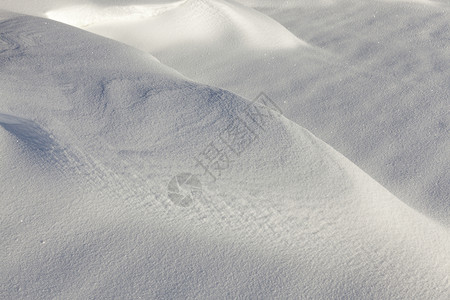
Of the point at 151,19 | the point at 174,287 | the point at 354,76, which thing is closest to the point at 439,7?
the point at 354,76

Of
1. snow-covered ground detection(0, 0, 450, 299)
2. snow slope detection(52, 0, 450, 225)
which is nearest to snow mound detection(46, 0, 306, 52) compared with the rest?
snow slope detection(52, 0, 450, 225)

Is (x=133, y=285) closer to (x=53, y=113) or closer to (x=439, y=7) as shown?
(x=53, y=113)

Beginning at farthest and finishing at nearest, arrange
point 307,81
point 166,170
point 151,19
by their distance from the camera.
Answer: point 151,19 < point 307,81 < point 166,170

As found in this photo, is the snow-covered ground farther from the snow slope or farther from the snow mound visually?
the snow mound

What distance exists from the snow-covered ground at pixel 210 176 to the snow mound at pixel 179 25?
13 cm

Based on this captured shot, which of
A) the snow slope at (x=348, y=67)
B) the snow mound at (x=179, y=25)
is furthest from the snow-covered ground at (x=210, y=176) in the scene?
the snow mound at (x=179, y=25)

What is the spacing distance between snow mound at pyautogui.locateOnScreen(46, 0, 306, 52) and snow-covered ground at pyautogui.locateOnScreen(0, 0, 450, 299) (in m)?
0.13

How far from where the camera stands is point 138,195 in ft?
4.89

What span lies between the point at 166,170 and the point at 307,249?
0.47 meters

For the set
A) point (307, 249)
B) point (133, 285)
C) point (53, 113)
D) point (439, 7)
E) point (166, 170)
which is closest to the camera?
point (133, 285)

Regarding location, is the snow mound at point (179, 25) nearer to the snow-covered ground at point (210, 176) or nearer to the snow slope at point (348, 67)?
the snow slope at point (348, 67)

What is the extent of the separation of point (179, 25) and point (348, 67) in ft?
2.90

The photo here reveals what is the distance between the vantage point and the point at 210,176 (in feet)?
5.16

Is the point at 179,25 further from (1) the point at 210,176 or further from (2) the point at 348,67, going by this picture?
(1) the point at 210,176
